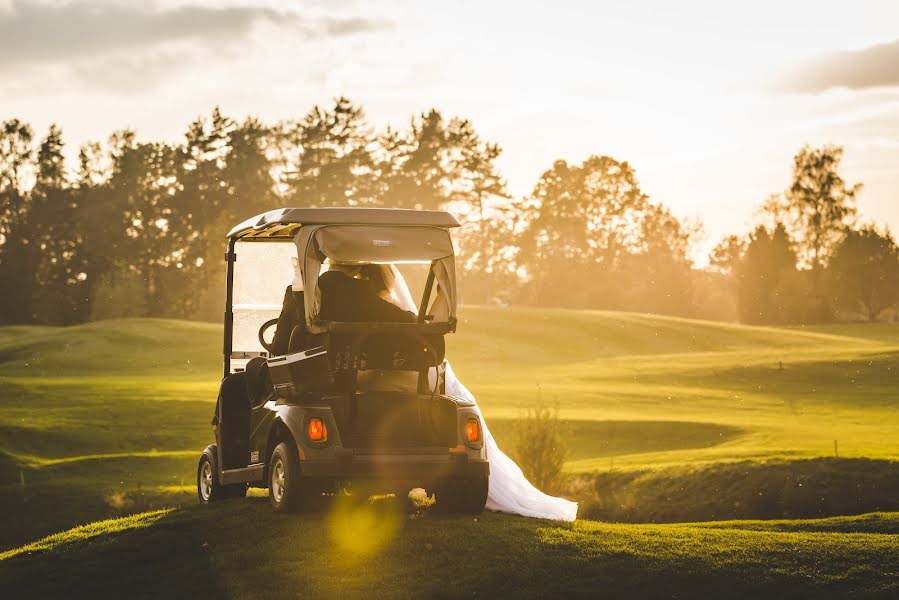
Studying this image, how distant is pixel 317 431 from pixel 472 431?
1.53 metres

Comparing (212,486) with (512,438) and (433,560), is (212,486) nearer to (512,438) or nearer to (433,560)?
(433,560)

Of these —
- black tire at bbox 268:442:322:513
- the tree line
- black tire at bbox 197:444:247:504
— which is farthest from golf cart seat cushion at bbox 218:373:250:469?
the tree line

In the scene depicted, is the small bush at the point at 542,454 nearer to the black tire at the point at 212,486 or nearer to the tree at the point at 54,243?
the black tire at the point at 212,486

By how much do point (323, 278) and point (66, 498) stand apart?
16.7 metres

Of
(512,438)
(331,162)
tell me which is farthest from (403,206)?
(512,438)

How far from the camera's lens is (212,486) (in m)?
14.6

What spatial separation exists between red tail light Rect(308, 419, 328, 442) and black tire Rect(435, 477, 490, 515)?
144cm

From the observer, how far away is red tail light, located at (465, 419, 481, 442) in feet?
40.3

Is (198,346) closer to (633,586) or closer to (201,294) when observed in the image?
(201,294)

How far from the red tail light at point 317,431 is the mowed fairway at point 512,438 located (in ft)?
2.81

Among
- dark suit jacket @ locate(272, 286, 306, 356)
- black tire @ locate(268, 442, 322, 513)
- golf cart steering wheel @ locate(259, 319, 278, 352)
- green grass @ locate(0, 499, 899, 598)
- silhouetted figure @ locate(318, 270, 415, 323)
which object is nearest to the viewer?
green grass @ locate(0, 499, 899, 598)

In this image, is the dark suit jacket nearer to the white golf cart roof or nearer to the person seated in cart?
the person seated in cart

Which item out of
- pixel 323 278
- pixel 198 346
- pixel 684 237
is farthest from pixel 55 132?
pixel 323 278

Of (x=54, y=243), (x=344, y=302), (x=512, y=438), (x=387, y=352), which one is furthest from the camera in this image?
(x=54, y=243)
